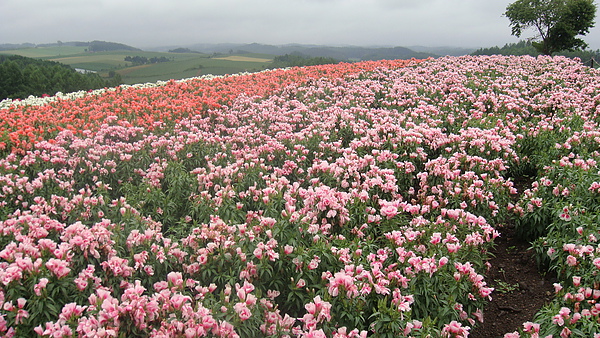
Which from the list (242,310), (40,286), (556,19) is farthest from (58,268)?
(556,19)

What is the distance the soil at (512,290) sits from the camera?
4.68 meters

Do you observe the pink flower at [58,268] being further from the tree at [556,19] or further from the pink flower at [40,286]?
the tree at [556,19]

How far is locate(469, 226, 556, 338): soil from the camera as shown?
4684mm

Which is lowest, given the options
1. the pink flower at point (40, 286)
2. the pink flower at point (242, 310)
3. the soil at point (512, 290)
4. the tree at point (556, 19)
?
the soil at point (512, 290)

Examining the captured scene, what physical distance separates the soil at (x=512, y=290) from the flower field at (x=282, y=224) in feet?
0.67

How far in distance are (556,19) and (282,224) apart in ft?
148

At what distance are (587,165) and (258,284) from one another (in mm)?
6297

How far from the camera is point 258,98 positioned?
13.7m

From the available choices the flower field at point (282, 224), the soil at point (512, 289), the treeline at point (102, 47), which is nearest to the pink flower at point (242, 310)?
the flower field at point (282, 224)

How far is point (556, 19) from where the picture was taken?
3772cm

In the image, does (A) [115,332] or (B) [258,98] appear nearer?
(A) [115,332]

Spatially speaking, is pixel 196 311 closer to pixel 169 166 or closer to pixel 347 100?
pixel 169 166

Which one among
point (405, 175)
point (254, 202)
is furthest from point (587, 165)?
point (254, 202)

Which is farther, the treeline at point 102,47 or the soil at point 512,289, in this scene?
the treeline at point 102,47
